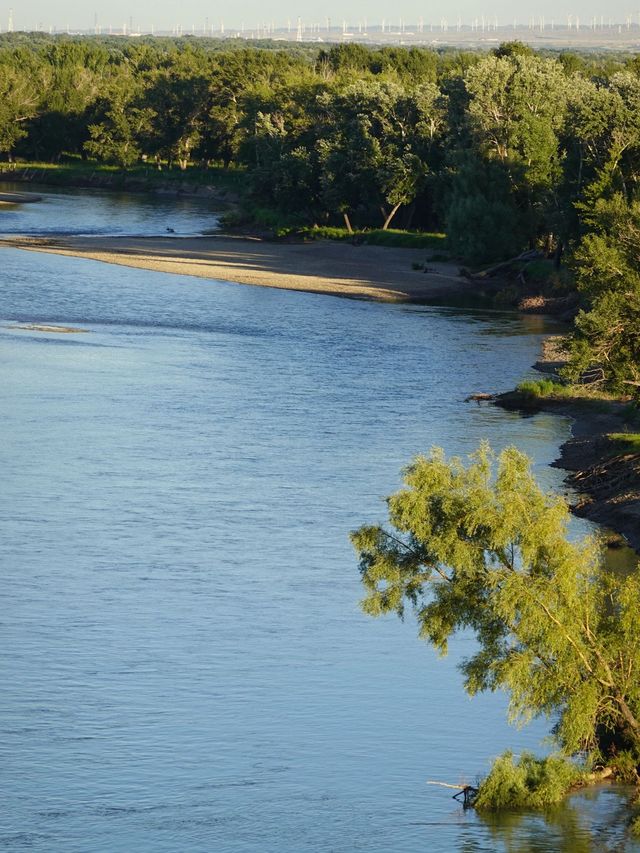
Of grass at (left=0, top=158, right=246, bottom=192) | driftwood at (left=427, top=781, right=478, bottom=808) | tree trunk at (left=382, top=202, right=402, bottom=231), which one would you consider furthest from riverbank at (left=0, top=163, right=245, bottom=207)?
driftwood at (left=427, top=781, right=478, bottom=808)

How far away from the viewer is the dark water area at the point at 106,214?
3819 inches

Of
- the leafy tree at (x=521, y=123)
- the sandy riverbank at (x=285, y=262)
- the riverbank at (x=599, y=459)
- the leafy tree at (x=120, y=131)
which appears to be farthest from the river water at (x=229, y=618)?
the leafy tree at (x=120, y=131)

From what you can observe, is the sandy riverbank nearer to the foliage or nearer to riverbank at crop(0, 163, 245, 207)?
the foliage

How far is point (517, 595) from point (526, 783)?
3.00 meters

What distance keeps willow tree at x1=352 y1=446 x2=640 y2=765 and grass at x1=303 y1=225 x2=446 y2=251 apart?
68999 mm

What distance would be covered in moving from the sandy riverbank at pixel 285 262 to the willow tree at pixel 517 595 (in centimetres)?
5425

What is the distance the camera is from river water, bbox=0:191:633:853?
68.6ft

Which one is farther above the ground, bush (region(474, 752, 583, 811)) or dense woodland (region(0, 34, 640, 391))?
dense woodland (region(0, 34, 640, 391))

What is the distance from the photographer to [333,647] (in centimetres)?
2773

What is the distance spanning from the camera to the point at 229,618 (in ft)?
95.4

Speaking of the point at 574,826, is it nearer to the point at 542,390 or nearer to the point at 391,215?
the point at 542,390

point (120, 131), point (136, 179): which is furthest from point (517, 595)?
point (120, 131)

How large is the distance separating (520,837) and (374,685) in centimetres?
644

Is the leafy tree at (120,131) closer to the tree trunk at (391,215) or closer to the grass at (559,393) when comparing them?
the tree trunk at (391,215)
